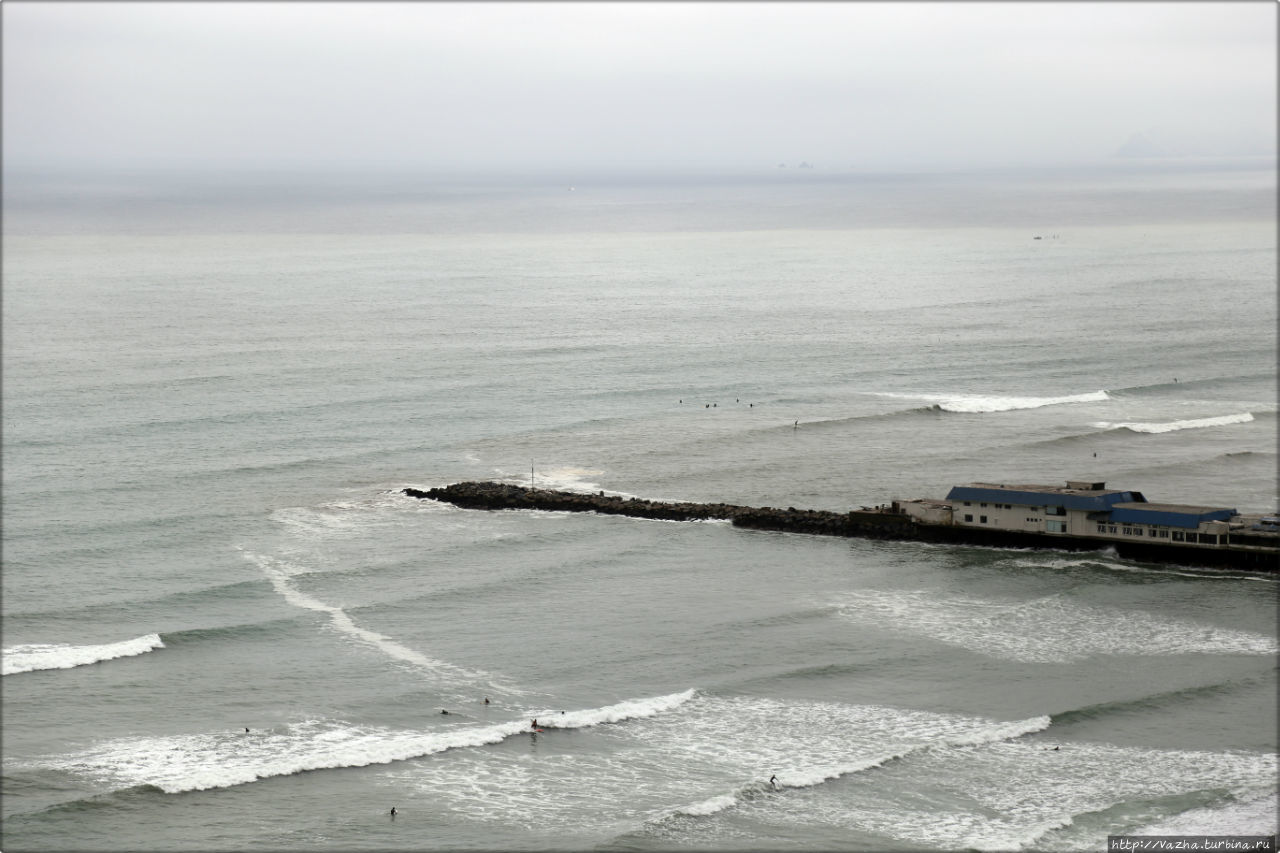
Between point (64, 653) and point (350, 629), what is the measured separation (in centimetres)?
920

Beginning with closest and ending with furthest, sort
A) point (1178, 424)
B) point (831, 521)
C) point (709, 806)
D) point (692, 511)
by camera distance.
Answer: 1. point (709, 806)
2. point (831, 521)
3. point (692, 511)
4. point (1178, 424)

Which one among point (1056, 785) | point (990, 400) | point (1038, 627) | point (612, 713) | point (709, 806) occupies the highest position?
point (990, 400)

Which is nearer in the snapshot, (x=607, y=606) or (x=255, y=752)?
(x=255, y=752)

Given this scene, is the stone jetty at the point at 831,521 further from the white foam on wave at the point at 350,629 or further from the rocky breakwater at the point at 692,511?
the white foam on wave at the point at 350,629

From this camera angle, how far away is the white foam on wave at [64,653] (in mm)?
48875

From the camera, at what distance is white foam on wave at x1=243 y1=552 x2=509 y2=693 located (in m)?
48.2

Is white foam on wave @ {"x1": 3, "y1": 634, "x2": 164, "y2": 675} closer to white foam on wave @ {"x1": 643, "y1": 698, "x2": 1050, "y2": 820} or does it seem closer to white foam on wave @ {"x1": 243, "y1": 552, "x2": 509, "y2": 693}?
white foam on wave @ {"x1": 243, "y1": 552, "x2": 509, "y2": 693}

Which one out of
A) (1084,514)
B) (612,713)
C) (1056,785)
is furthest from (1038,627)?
(612,713)

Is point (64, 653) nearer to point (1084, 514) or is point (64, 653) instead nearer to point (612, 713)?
point (612, 713)

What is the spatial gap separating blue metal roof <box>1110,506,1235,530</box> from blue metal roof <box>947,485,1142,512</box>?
654mm

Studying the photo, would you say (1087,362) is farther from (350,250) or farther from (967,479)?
(350,250)

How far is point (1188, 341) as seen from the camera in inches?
4429

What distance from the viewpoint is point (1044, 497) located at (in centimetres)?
6212


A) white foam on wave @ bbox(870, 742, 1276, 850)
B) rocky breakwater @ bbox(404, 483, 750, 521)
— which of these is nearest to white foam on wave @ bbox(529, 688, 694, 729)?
white foam on wave @ bbox(870, 742, 1276, 850)
